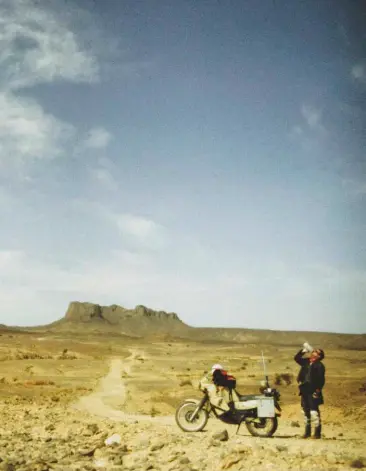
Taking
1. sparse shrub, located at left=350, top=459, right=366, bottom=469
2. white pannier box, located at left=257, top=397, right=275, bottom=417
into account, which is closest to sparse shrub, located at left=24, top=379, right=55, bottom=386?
white pannier box, located at left=257, top=397, right=275, bottom=417

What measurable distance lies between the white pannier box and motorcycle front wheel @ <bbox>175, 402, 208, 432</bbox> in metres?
1.42

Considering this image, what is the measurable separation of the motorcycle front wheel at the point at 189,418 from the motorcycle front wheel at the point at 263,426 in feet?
3.73

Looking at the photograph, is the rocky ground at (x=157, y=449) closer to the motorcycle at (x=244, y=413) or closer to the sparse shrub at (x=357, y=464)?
the sparse shrub at (x=357, y=464)

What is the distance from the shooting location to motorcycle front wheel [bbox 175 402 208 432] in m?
11.2

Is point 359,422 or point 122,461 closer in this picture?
point 122,461

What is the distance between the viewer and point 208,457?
8805 millimetres

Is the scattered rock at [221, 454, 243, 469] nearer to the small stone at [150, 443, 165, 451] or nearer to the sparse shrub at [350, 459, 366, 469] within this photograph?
the small stone at [150, 443, 165, 451]

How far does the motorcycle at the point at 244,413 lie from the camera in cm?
1079

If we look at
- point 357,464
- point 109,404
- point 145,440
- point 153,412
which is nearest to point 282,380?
point 109,404

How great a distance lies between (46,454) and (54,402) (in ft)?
30.6

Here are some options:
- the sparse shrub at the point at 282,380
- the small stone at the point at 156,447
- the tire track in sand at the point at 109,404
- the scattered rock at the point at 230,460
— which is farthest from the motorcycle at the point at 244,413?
the sparse shrub at the point at 282,380

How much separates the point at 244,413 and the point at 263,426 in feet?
2.25

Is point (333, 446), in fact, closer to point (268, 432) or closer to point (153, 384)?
point (268, 432)

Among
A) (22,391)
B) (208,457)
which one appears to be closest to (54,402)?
(22,391)
